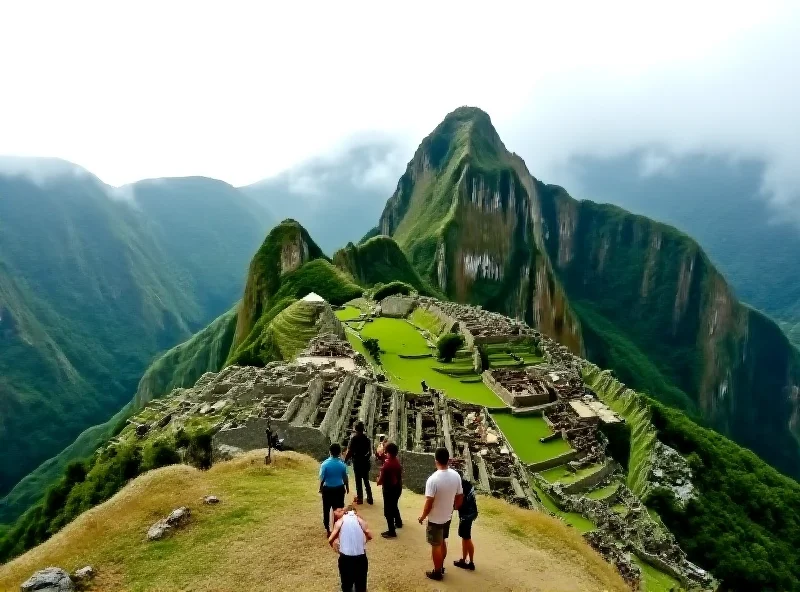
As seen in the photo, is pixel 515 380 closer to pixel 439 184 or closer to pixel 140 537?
pixel 140 537

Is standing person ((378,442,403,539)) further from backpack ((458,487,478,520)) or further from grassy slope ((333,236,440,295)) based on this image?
grassy slope ((333,236,440,295))

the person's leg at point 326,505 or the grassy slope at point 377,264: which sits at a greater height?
the person's leg at point 326,505

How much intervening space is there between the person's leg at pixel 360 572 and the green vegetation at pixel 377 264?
108 meters

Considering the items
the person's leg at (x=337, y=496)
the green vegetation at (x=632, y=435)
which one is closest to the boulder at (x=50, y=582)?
the person's leg at (x=337, y=496)

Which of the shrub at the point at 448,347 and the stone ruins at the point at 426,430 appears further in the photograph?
the shrub at the point at 448,347

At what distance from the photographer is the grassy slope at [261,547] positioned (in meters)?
11.9

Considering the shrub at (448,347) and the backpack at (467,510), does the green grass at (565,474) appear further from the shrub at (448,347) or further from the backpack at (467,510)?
the backpack at (467,510)

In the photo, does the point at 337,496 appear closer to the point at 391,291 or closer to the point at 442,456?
the point at 442,456

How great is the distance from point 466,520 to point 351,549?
3268 mm

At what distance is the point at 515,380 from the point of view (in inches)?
1917

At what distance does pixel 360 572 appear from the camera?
31.6 feet

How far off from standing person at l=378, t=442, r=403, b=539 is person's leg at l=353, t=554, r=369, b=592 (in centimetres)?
261

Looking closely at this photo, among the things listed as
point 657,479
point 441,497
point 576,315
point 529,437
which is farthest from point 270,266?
point 576,315

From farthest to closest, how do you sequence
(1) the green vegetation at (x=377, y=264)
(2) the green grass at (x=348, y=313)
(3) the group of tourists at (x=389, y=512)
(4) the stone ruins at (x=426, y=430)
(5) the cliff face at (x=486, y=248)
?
(5) the cliff face at (x=486, y=248) < (1) the green vegetation at (x=377, y=264) < (2) the green grass at (x=348, y=313) < (4) the stone ruins at (x=426, y=430) < (3) the group of tourists at (x=389, y=512)
